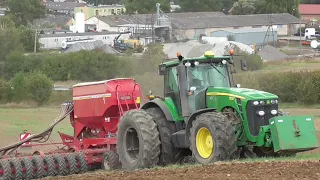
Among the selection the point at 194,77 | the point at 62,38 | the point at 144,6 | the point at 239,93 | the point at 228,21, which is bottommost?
the point at 239,93

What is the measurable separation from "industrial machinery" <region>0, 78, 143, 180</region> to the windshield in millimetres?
2731

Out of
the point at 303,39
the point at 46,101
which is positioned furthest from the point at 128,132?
the point at 303,39

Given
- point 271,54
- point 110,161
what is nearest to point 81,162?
point 110,161

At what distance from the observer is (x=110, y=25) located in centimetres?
9425

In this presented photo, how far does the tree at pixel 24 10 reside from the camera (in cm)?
10144

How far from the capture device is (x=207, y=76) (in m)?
14.1

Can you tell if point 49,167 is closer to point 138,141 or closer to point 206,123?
point 138,141

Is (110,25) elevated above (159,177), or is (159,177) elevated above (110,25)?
(110,25)

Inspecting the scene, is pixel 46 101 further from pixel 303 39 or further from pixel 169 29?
pixel 303 39

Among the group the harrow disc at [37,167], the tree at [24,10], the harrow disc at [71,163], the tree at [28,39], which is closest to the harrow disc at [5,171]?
the harrow disc at [37,167]


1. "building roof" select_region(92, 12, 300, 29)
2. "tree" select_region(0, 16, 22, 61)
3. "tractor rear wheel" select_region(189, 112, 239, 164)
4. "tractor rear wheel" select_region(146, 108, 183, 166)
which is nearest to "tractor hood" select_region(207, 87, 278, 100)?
"tractor rear wheel" select_region(189, 112, 239, 164)

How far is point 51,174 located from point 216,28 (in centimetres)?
6977

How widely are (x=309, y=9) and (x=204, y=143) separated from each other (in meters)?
106

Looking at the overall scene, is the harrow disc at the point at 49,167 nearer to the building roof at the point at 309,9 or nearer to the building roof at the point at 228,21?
the building roof at the point at 228,21
